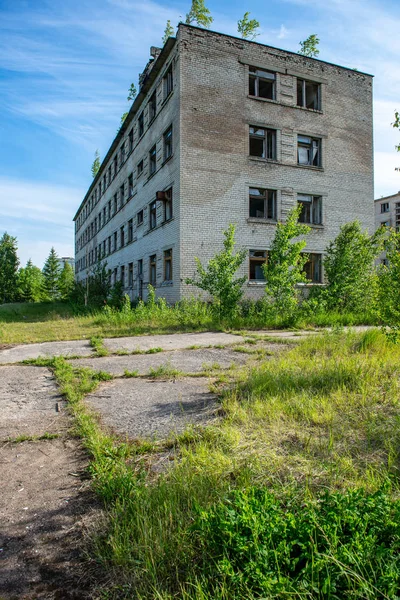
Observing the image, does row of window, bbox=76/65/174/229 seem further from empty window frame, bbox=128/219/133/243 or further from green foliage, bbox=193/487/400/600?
green foliage, bbox=193/487/400/600

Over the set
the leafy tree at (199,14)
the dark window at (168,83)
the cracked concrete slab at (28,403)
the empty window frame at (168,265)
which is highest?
the leafy tree at (199,14)

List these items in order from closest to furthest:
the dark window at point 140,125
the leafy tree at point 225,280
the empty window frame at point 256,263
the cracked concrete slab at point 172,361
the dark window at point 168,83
Result: the cracked concrete slab at point 172,361 < the leafy tree at point 225,280 < the empty window frame at point 256,263 < the dark window at point 168,83 < the dark window at point 140,125

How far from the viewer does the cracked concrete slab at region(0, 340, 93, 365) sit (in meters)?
7.26

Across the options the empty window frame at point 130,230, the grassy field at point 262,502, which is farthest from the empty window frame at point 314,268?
the grassy field at point 262,502

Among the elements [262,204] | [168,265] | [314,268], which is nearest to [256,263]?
[262,204]

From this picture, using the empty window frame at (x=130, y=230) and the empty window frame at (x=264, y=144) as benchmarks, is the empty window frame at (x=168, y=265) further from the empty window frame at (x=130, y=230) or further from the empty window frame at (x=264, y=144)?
the empty window frame at (x=130, y=230)

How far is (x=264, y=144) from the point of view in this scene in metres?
18.4

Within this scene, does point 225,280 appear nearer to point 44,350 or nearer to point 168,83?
point 44,350

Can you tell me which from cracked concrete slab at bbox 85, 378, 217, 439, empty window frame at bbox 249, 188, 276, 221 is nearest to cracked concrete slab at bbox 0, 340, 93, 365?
cracked concrete slab at bbox 85, 378, 217, 439

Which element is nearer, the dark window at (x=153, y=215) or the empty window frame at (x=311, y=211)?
the empty window frame at (x=311, y=211)

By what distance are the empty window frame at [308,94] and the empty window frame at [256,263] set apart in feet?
25.2

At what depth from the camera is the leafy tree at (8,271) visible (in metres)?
57.2

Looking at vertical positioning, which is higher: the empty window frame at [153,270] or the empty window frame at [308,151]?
the empty window frame at [308,151]

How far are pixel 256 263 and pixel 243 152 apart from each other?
486 cm
